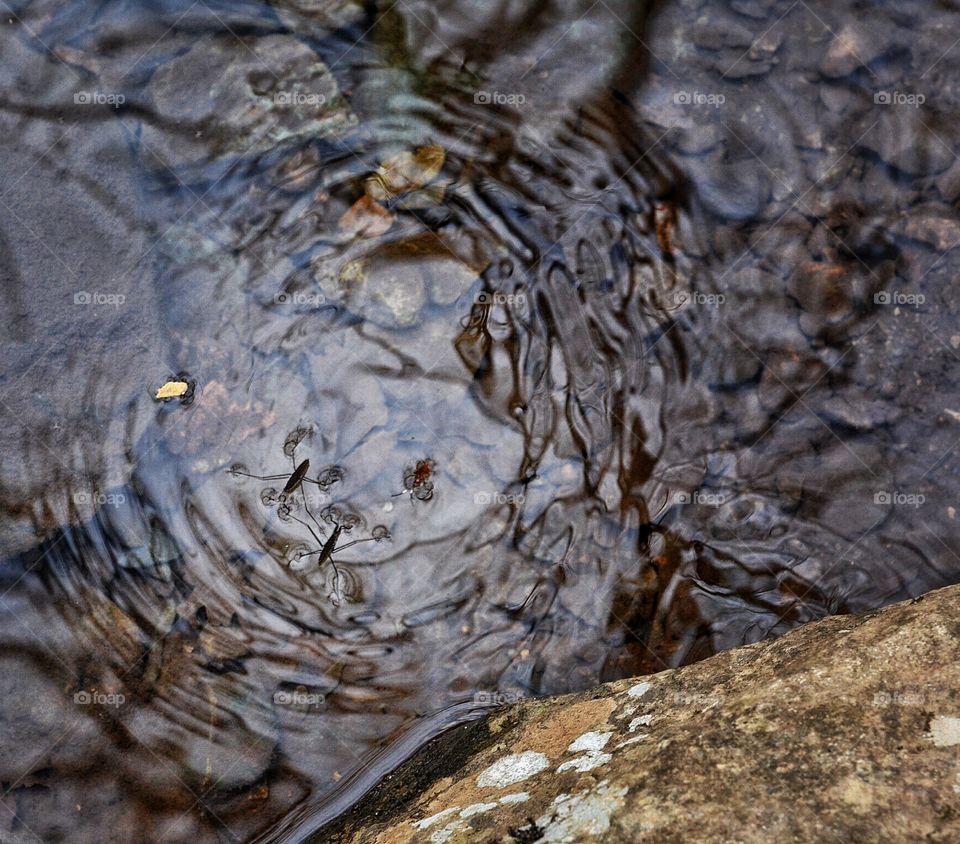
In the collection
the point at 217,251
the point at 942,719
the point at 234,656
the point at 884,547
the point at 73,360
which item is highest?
the point at 217,251

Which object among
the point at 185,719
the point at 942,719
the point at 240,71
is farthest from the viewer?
the point at 240,71

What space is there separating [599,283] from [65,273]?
9.12 feet

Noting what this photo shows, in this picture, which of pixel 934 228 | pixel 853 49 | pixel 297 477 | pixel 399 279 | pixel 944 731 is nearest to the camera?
pixel 944 731

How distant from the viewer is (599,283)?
3.89 meters

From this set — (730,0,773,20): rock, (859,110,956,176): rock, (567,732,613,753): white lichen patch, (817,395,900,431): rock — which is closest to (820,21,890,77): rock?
(859,110,956,176): rock

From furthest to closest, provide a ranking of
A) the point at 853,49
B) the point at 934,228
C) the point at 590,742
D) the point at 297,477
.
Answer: the point at 853,49
the point at 934,228
the point at 297,477
the point at 590,742

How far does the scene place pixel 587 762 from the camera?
107 inches

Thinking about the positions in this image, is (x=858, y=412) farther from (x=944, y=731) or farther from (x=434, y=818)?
(x=434, y=818)

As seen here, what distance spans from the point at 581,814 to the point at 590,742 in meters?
0.42

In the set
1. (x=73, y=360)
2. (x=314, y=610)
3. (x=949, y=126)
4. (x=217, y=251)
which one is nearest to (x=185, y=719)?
(x=314, y=610)

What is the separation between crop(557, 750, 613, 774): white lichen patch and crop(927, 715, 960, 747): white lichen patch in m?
1.04

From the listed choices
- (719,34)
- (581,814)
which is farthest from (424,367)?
(719,34)

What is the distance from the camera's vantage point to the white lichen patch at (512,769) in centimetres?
287

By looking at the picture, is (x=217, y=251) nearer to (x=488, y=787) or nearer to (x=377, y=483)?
(x=377, y=483)
